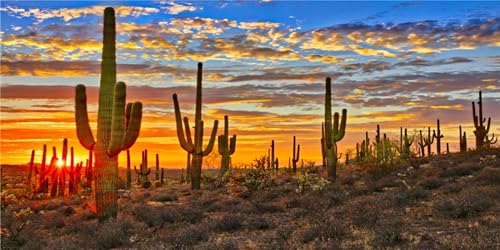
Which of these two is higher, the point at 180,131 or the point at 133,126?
the point at 133,126

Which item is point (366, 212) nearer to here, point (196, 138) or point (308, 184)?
point (308, 184)

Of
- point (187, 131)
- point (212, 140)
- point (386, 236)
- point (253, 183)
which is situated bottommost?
point (253, 183)

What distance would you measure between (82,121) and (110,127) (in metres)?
1.56

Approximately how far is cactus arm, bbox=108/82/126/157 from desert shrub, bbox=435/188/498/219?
9493mm

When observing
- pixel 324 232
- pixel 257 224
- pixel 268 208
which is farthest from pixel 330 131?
pixel 324 232

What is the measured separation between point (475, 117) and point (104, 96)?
3188 centimetres

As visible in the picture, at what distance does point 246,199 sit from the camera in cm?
2022

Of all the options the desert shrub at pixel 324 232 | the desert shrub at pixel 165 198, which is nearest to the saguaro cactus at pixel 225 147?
the desert shrub at pixel 165 198

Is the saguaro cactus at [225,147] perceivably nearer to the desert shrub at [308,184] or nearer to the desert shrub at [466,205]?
the desert shrub at [308,184]

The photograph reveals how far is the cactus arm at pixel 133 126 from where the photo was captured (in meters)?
14.8

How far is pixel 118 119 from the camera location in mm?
14547

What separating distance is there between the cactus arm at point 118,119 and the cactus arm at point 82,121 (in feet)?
5.47

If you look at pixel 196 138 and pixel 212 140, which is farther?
pixel 212 140

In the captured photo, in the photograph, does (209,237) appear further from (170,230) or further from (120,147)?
(120,147)
